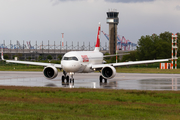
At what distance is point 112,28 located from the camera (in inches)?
6959

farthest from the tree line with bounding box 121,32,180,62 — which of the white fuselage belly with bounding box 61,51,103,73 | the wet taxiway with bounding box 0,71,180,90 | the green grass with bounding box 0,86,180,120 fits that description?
the green grass with bounding box 0,86,180,120

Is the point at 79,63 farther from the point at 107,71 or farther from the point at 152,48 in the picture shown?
the point at 152,48

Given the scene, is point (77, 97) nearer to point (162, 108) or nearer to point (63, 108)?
point (63, 108)

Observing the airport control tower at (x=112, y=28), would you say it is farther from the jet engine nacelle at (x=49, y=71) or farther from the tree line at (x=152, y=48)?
the jet engine nacelle at (x=49, y=71)

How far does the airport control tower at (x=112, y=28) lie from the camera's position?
17288 centimetres

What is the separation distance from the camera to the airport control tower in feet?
567

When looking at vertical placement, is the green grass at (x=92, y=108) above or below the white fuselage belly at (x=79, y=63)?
below

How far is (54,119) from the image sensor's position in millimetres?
12086

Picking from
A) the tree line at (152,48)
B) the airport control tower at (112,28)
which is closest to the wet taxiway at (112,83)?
the tree line at (152,48)

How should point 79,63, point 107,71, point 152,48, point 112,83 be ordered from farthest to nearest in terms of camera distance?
point 152,48 → point 107,71 → point 79,63 → point 112,83

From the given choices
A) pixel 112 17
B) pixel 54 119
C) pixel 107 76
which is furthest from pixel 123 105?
pixel 112 17

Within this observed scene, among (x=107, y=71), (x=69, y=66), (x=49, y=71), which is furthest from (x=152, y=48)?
(x=69, y=66)

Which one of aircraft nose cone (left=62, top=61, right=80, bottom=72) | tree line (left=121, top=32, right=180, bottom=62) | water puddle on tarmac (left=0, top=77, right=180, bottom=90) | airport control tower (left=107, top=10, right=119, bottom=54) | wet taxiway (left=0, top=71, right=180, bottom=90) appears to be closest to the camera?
water puddle on tarmac (left=0, top=77, right=180, bottom=90)

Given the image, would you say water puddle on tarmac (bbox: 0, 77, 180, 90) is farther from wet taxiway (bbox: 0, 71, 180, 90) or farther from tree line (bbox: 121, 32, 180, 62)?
tree line (bbox: 121, 32, 180, 62)
